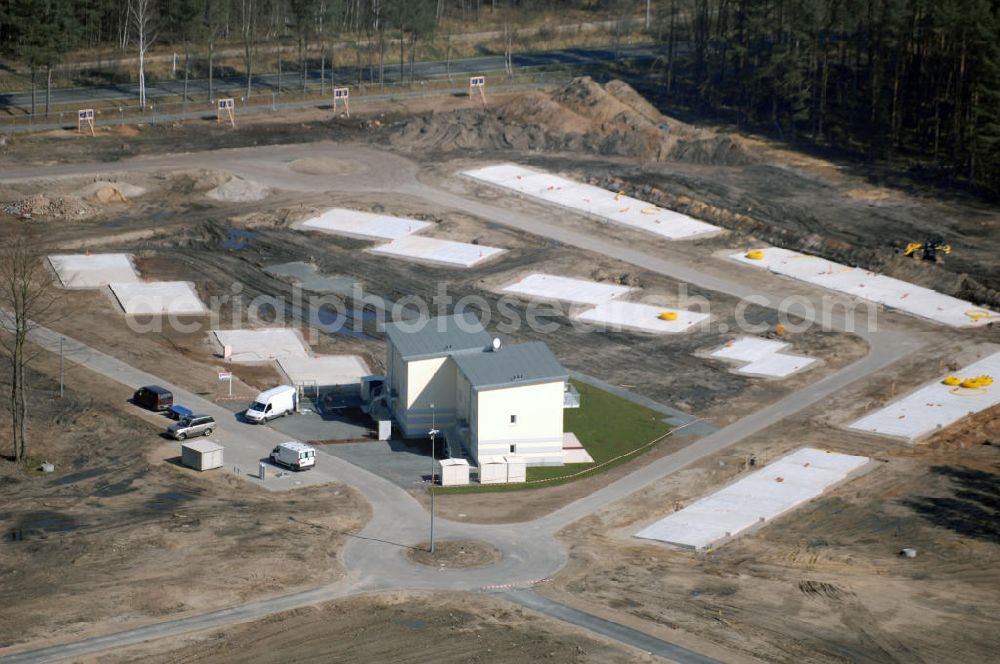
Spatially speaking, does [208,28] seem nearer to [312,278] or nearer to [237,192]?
[237,192]

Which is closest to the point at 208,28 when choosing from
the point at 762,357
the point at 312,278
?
the point at 312,278

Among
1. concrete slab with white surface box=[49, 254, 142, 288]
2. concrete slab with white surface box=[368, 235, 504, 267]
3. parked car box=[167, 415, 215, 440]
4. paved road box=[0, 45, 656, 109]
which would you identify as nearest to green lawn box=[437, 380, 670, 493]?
parked car box=[167, 415, 215, 440]

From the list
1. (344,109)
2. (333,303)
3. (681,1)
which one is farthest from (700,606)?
(681,1)

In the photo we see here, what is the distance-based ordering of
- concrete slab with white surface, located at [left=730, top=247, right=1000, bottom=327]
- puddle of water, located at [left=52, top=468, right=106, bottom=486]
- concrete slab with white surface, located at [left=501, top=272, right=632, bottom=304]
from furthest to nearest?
concrete slab with white surface, located at [left=501, top=272, right=632, bottom=304] < concrete slab with white surface, located at [left=730, top=247, right=1000, bottom=327] < puddle of water, located at [left=52, top=468, right=106, bottom=486]

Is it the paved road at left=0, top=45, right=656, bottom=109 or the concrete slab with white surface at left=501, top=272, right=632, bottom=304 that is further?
the paved road at left=0, top=45, right=656, bottom=109

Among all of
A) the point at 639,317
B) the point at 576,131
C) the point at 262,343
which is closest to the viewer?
the point at 262,343

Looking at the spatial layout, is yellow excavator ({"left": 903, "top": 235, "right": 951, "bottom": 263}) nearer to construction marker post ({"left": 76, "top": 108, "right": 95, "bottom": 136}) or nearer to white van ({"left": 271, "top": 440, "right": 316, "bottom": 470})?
white van ({"left": 271, "top": 440, "right": 316, "bottom": 470})
